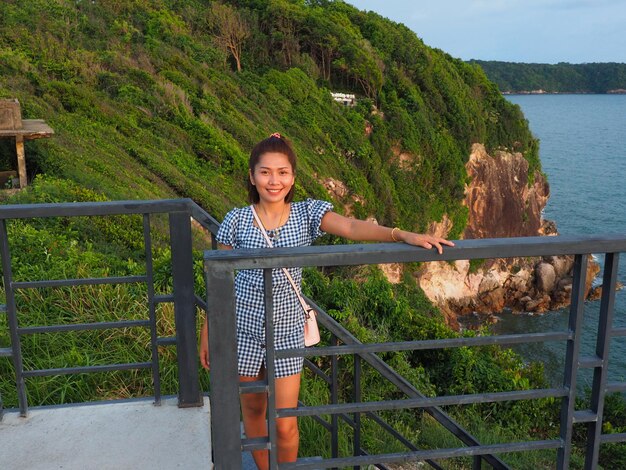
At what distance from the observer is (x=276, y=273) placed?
254 centimetres

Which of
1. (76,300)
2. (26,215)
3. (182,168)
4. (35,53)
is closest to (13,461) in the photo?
(26,215)

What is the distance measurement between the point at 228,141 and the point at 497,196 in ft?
68.0

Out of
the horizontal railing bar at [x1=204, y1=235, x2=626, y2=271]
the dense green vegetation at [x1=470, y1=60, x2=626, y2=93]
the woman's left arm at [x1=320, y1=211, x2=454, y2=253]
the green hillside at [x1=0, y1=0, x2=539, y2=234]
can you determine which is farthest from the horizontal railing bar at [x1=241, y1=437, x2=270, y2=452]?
the dense green vegetation at [x1=470, y1=60, x2=626, y2=93]

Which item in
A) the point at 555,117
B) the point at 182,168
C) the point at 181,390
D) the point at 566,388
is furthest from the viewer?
the point at 555,117

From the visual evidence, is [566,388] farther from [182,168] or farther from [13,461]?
[182,168]

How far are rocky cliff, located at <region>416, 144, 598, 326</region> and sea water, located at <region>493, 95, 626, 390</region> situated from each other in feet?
4.67

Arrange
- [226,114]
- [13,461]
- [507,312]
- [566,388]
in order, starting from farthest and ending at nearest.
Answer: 1. [507,312]
2. [226,114]
3. [13,461]
4. [566,388]

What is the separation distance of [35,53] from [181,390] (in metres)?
20.5

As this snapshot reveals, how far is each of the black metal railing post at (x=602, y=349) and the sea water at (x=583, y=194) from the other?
0.14 metres

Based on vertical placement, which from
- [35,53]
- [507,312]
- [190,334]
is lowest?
[507,312]

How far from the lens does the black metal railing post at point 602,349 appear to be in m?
2.03

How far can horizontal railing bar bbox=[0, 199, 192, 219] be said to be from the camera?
2793 millimetres

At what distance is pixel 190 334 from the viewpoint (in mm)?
3193

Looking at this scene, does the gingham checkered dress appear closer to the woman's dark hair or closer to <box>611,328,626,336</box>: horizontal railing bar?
the woman's dark hair
